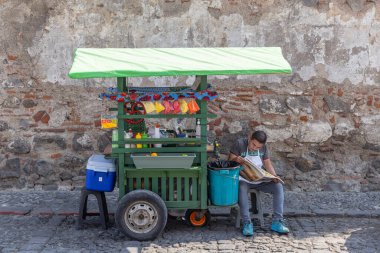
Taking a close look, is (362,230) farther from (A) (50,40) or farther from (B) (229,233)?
(A) (50,40)

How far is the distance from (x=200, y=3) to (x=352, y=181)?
3243 mm

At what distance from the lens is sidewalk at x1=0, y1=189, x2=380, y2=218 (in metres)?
7.13

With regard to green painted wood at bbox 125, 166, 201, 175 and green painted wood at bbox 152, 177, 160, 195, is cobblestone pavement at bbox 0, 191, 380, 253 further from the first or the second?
green painted wood at bbox 125, 166, 201, 175

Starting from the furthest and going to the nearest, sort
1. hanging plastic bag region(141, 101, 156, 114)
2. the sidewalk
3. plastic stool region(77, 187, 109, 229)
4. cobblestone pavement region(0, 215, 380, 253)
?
the sidewalk, plastic stool region(77, 187, 109, 229), hanging plastic bag region(141, 101, 156, 114), cobblestone pavement region(0, 215, 380, 253)

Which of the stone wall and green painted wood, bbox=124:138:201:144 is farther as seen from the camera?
the stone wall

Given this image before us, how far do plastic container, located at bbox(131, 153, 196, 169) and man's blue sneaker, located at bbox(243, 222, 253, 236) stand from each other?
0.89 meters

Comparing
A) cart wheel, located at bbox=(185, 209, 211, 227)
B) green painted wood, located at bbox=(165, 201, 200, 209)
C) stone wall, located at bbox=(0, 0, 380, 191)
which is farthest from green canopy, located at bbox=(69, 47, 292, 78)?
stone wall, located at bbox=(0, 0, 380, 191)

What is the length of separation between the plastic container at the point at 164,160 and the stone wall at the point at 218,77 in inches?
80.0

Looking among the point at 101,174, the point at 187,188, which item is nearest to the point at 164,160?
the point at 187,188

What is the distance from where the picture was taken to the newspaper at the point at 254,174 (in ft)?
21.3

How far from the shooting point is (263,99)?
8.09 metres

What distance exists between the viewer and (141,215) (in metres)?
6.12

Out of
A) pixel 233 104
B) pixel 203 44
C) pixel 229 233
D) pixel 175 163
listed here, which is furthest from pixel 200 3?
pixel 229 233

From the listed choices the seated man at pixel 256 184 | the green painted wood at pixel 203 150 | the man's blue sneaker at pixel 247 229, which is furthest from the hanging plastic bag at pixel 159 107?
the man's blue sneaker at pixel 247 229
